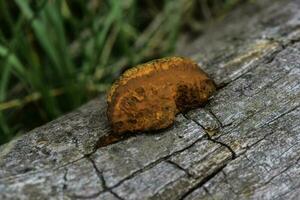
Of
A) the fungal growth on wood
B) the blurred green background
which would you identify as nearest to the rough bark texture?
the fungal growth on wood

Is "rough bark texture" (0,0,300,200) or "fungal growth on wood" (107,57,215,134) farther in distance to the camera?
"fungal growth on wood" (107,57,215,134)

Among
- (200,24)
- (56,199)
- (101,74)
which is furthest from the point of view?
(200,24)

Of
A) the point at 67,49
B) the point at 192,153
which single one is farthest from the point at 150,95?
the point at 67,49

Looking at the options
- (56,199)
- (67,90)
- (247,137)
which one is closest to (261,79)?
(247,137)

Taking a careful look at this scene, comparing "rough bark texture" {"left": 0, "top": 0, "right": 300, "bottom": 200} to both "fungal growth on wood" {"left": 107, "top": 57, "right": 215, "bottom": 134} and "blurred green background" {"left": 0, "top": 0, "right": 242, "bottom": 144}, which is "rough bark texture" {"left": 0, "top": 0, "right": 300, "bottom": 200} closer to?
"fungal growth on wood" {"left": 107, "top": 57, "right": 215, "bottom": 134}

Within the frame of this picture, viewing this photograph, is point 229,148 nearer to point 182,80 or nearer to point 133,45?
point 182,80

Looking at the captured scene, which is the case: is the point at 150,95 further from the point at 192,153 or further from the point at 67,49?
the point at 67,49
